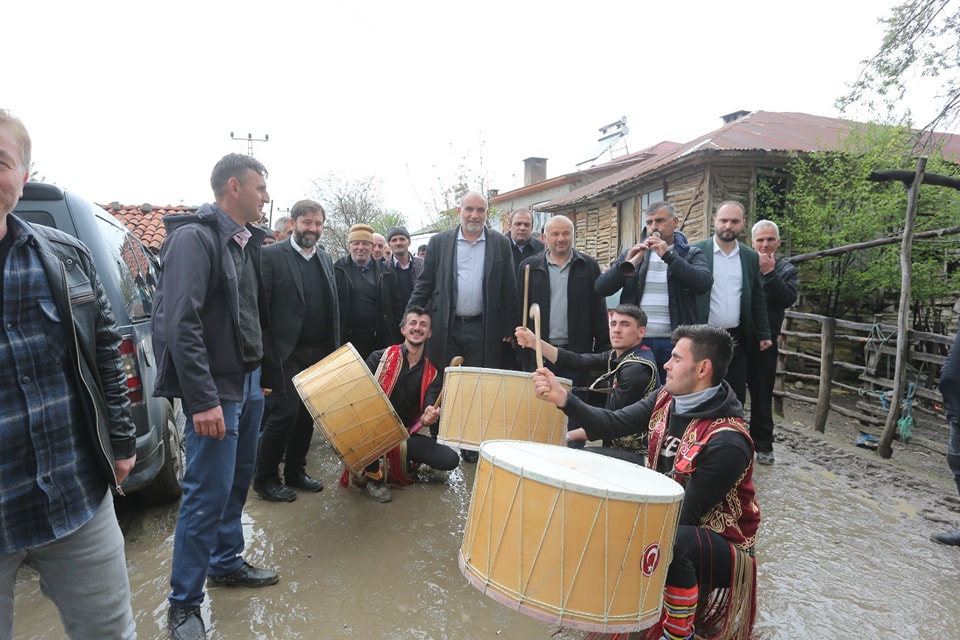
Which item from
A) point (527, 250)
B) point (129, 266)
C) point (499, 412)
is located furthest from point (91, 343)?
point (527, 250)

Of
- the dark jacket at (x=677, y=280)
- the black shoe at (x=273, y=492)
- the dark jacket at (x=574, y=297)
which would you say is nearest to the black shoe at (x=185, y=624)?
the black shoe at (x=273, y=492)

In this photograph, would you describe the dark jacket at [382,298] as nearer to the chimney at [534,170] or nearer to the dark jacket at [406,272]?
the dark jacket at [406,272]

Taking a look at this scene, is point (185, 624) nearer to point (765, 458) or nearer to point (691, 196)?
point (765, 458)

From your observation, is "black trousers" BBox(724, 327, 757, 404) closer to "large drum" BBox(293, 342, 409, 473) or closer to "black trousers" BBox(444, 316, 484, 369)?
"black trousers" BBox(444, 316, 484, 369)

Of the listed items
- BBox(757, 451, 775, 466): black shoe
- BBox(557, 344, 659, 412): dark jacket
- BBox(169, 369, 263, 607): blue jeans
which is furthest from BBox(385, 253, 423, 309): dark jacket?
BBox(757, 451, 775, 466): black shoe

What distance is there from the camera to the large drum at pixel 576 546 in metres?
1.58

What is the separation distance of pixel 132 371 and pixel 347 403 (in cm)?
107

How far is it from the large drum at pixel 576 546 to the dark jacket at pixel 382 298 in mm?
3312

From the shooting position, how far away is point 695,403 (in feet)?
7.11

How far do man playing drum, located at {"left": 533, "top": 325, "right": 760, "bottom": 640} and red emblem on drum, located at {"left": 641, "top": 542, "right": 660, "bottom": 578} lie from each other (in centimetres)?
31

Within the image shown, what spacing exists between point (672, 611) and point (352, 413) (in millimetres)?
1912

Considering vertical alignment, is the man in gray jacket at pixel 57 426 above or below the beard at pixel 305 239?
below

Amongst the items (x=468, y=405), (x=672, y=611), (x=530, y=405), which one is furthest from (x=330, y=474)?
(x=672, y=611)

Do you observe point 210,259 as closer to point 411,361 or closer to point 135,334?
point 135,334
